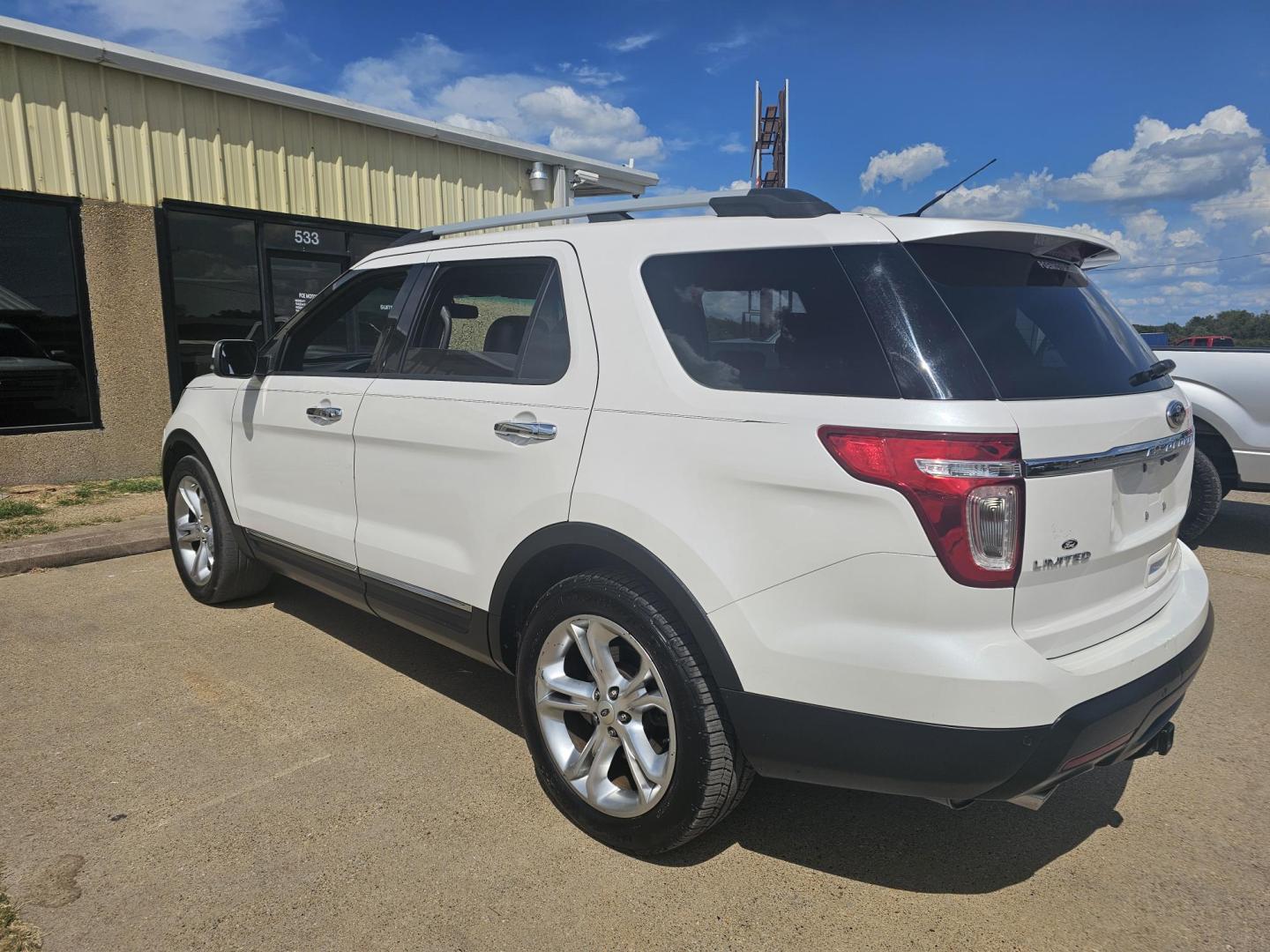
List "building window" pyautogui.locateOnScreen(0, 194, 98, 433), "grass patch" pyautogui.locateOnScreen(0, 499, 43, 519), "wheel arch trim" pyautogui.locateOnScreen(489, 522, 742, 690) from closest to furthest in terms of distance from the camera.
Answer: "wheel arch trim" pyautogui.locateOnScreen(489, 522, 742, 690) → "grass patch" pyautogui.locateOnScreen(0, 499, 43, 519) → "building window" pyautogui.locateOnScreen(0, 194, 98, 433)

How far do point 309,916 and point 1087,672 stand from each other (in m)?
2.10

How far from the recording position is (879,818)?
2.86 meters

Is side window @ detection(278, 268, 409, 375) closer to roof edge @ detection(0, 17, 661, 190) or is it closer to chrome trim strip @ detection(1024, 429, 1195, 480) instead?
chrome trim strip @ detection(1024, 429, 1195, 480)

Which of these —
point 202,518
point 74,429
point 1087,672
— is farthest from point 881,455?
point 74,429

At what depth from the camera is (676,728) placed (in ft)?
7.70

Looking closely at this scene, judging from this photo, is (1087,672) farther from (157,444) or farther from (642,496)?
(157,444)

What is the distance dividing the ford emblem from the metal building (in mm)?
7993

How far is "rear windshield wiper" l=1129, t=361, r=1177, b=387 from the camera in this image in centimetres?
249

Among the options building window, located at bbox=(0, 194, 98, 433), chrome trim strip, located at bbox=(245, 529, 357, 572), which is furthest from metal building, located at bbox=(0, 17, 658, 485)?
chrome trim strip, located at bbox=(245, 529, 357, 572)

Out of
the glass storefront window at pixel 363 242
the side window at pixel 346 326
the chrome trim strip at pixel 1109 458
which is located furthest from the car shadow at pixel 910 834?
the glass storefront window at pixel 363 242

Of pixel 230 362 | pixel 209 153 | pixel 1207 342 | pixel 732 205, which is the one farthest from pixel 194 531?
pixel 1207 342

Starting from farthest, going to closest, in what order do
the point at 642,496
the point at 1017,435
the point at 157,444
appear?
the point at 157,444 → the point at 642,496 → the point at 1017,435

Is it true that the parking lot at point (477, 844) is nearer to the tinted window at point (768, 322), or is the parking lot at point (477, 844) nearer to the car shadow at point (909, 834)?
the car shadow at point (909, 834)

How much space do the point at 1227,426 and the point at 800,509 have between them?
5.56m
